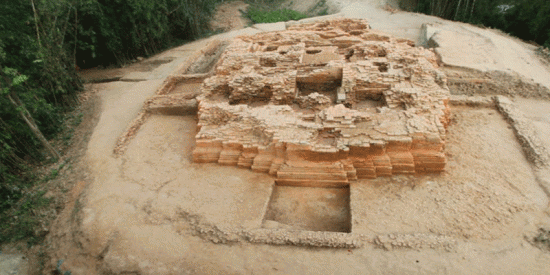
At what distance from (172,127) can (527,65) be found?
9.19 m

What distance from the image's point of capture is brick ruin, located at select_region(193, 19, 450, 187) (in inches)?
207

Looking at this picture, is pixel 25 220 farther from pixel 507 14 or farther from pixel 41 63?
pixel 507 14

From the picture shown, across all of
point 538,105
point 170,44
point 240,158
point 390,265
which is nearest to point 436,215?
point 390,265

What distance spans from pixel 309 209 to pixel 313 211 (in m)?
0.07

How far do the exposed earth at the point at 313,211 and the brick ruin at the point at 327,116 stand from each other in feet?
0.92

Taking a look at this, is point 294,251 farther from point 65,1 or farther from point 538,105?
point 65,1

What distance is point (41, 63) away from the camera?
25.1 ft

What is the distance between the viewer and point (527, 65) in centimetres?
838

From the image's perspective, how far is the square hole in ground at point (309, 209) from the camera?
474cm

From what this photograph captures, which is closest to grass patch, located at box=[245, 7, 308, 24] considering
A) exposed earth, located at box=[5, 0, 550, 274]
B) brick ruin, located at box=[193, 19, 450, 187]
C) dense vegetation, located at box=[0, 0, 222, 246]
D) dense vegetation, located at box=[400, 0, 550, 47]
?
dense vegetation, located at box=[0, 0, 222, 246]

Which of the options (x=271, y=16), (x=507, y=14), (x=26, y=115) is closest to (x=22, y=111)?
(x=26, y=115)

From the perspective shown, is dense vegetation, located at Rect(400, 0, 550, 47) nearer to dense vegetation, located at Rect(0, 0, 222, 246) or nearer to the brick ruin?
the brick ruin

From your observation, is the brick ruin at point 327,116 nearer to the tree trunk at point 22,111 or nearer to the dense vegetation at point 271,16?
the tree trunk at point 22,111

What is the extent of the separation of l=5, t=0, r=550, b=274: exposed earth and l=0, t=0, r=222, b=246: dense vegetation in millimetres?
1022
